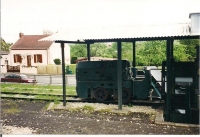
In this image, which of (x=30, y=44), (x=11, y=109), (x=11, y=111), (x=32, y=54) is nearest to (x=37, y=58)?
(x=32, y=54)

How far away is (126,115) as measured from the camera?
9055mm

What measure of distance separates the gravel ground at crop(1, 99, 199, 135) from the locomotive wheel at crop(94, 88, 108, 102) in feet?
6.08

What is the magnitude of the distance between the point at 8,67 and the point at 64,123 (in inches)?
1200

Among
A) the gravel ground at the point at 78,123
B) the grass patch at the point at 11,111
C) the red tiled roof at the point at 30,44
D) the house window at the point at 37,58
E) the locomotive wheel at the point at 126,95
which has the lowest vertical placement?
the gravel ground at the point at 78,123

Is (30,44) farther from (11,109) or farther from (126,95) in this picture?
(126,95)

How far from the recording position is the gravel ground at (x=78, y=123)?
23.9ft

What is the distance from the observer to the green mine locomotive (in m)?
10.6

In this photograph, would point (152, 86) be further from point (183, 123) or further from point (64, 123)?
point (64, 123)

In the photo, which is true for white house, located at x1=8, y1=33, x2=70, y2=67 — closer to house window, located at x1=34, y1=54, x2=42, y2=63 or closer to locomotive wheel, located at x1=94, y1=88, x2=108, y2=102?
house window, located at x1=34, y1=54, x2=42, y2=63

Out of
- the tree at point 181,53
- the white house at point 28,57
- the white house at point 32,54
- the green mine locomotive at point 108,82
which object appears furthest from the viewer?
the white house at point 32,54

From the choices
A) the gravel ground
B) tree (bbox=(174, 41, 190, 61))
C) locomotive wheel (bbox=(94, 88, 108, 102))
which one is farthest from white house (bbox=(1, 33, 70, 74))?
the gravel ground

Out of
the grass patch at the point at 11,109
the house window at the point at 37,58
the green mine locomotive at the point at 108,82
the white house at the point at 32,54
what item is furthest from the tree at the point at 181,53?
the grass patch at the point at 11,109

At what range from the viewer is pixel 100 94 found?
37.0 ft

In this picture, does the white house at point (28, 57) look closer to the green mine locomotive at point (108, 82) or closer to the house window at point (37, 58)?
the house window at point (37, 58)
